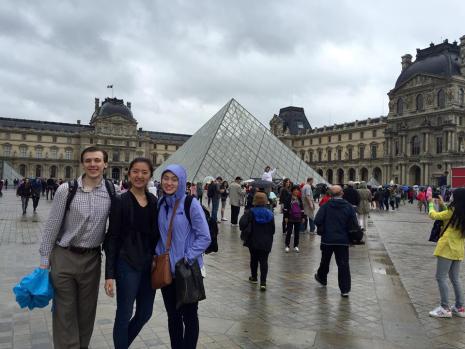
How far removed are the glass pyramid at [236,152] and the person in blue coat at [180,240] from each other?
17742mm

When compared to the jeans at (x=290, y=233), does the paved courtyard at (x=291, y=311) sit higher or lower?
lower

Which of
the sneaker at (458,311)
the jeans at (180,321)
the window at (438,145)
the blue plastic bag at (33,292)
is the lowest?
the sneaker at (458,311)

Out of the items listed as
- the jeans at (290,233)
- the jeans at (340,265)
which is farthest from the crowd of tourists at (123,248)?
the jeans at (290,233)

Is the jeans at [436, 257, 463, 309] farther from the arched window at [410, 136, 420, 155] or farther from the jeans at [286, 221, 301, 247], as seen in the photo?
the arched window at [410, 136, 420, 155]

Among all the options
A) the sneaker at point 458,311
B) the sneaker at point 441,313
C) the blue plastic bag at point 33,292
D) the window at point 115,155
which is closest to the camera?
the blue plastic bag at point 33,292

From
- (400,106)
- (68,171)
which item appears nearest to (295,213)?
(400,106)

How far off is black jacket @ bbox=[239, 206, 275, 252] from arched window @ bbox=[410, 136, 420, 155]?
47634 mm

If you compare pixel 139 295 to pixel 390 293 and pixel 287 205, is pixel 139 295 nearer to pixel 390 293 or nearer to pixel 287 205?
pixel 390 293

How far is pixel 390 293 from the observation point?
5.27 m

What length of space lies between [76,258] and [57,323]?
1.44 feet

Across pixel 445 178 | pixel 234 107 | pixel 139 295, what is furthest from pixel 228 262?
pixel 445 178

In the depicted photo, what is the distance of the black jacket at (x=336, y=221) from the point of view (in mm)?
5219

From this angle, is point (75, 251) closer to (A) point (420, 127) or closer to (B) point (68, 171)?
(A) point (420, 127)

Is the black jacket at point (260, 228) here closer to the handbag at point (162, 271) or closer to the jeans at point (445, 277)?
the jeans at point (445, 277)
